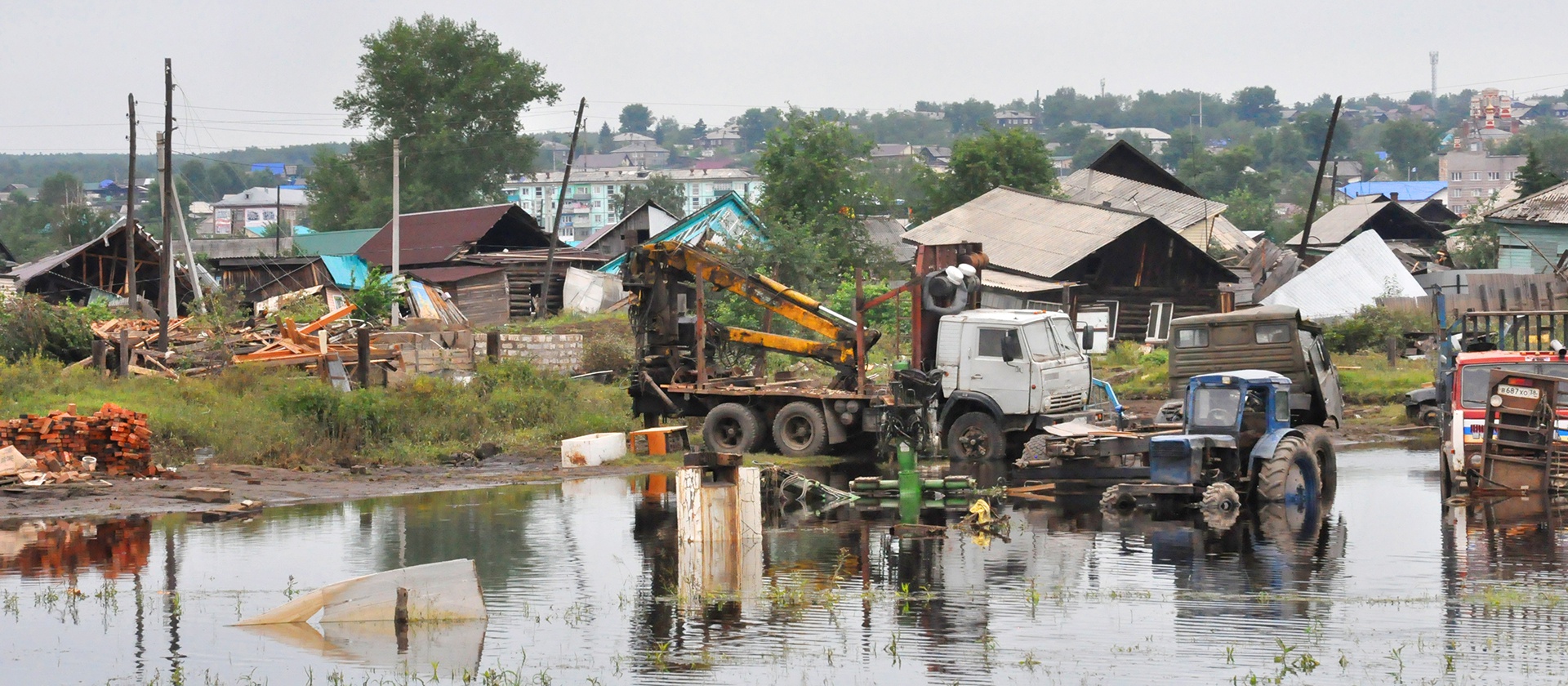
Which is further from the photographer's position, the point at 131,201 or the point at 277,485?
the point at 131,201

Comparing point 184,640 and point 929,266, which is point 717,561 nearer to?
point 184,640

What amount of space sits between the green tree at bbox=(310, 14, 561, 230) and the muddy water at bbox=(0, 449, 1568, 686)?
66.4 metres

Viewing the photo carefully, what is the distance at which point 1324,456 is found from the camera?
19812 millimetres

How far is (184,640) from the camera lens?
12336 mm

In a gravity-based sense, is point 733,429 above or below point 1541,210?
below

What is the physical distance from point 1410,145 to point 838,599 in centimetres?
19086

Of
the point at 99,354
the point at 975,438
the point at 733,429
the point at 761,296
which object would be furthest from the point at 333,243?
the point at 975,438

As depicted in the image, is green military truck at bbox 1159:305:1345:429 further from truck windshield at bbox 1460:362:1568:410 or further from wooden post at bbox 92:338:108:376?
wooden post at bbox 92:338:108:376

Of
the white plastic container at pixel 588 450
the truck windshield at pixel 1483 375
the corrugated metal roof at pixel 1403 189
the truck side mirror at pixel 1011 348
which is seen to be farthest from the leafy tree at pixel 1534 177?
the corrugated metal roof at pixel 1403 189

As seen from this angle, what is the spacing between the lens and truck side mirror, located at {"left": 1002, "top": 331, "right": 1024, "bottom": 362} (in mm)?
23775

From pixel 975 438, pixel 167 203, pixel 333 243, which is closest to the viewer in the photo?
pixel 975 438

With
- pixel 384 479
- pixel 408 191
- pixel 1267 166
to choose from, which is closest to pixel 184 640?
pixel 384 479

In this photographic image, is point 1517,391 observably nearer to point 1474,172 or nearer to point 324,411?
point 324,411

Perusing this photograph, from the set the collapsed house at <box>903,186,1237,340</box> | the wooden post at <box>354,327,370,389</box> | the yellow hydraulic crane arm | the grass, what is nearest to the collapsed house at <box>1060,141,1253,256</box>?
the collapsed house at <box>903,186,1237,340</box>
